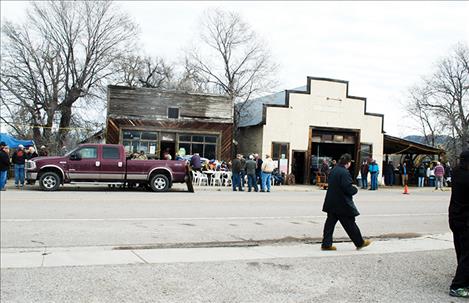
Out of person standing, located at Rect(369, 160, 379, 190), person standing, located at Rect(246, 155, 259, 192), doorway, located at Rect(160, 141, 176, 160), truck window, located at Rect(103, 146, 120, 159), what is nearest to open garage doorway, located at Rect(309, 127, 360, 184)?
person standing, located at Rect(369, 160, 379, 190)

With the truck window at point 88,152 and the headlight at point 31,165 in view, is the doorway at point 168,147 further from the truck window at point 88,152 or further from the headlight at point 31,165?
the headlight at point 31,165

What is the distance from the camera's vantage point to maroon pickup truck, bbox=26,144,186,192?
20.0 metres

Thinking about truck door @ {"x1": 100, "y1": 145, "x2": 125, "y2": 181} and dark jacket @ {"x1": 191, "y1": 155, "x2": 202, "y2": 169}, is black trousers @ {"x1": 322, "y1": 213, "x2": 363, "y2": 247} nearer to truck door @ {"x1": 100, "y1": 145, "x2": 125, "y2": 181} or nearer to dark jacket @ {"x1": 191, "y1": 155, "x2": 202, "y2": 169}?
truck door @ {"x1": 100, "y1": 145, "x2": 125, "y2": 181}

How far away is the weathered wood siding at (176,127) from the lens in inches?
1177

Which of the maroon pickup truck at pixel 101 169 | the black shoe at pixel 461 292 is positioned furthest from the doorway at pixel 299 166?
the black shoe at pixel 461 292

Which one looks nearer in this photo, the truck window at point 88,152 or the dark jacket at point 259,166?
the truck window at point 88,152

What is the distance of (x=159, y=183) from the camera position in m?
21.3

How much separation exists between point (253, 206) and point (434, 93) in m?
45.1

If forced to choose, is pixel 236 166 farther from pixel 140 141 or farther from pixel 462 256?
pixel 462 256

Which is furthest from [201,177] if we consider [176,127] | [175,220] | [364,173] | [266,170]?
[175,220]

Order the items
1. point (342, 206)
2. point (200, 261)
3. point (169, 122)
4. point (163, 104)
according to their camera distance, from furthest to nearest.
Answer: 1. point (163, 104)
2. point (169, 122)
3. point (342, 206)
4. point (200, 261)

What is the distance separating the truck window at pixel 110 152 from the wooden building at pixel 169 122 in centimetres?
924

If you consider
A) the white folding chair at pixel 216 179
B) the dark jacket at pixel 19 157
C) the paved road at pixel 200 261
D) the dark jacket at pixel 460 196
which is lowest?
the paved road at pixel 200 261

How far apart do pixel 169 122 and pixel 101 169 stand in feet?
35.4
